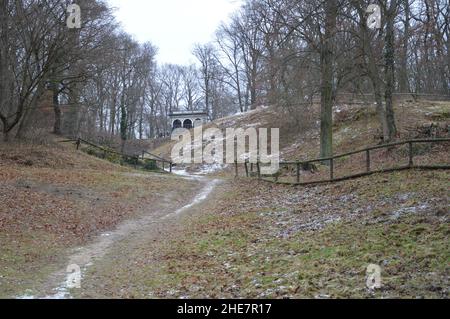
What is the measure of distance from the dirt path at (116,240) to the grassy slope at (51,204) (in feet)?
0.94

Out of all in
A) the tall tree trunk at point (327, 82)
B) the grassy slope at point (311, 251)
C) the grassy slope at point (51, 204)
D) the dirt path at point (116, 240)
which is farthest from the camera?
the tall tree trunk at point (327, 82)

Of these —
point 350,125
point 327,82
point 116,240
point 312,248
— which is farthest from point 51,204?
point 350,125

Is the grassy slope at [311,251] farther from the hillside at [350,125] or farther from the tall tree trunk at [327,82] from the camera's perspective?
the hillside at [350,125]

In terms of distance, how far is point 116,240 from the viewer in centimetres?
1241

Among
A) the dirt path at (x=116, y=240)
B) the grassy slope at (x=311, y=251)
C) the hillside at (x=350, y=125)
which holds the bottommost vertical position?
the dirt path at (x=116, y=240)

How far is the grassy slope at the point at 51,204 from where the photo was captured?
32.1ft

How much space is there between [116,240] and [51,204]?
4.14m

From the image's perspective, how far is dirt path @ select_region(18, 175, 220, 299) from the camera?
8109mm

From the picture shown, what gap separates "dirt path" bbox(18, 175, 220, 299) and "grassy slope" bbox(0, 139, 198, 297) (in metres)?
0.29

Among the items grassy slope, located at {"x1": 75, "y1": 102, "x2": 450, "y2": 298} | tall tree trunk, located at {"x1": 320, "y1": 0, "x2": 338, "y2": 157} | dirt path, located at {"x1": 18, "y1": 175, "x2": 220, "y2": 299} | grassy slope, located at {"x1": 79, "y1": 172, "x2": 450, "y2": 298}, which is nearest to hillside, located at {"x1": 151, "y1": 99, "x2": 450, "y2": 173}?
tall tree trunk, located at {"x1": 320, "y1": 0, "x2": 338, "y2": 157}

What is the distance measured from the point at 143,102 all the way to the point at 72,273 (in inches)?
2501

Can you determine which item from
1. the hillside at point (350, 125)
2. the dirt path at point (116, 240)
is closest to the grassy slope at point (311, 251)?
the dirt path at point (116, 240)

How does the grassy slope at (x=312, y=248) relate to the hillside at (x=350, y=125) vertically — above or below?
below

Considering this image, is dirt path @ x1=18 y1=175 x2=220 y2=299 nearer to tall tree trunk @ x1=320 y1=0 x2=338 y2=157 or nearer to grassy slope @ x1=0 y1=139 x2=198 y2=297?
grassy slope @ x1=0 y1=139 x2=198 y2=297
